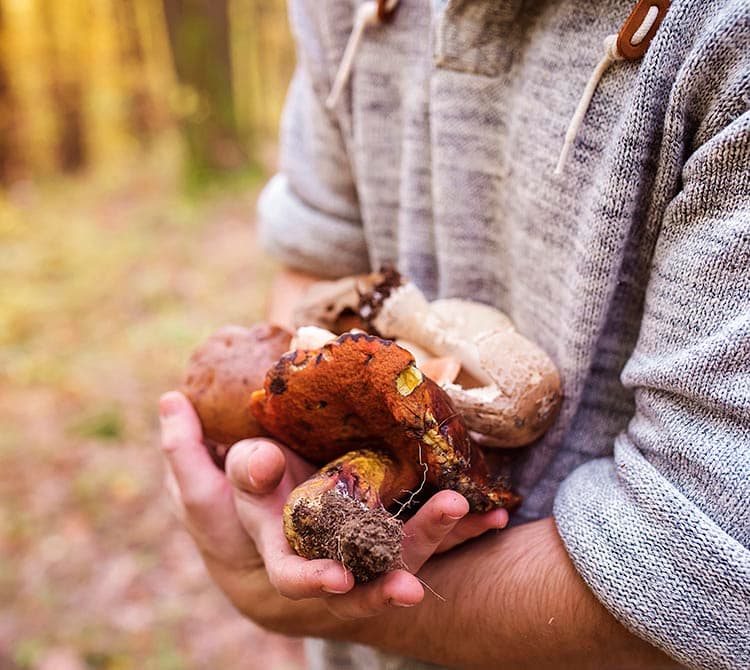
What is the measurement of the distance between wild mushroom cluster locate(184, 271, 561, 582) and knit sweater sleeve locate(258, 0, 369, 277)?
371mm

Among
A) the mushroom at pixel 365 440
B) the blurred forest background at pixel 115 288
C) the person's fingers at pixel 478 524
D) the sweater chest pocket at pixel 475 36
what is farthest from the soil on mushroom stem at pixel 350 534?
the blurred forest background at pixel 115 288

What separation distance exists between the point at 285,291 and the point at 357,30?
587 mm

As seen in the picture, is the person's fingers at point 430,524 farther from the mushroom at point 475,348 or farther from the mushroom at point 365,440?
the mushroom at point 475,348

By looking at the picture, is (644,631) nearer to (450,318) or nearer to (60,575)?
(450,318)

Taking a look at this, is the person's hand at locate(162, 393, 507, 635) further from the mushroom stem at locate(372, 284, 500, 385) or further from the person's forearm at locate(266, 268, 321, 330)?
the person's forearm at locate(266, 268, 321, 330)

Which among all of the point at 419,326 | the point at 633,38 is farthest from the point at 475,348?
the point at 633,38

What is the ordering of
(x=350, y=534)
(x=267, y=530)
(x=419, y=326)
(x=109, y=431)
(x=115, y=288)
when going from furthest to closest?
(x=115, y=288), (x=109, y=431), (x=419, y=326), (x=267, y=530), (x=350, y=534)

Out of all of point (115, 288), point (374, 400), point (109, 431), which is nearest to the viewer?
point (374, 400)

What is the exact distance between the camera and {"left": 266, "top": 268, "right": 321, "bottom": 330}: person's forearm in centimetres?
153

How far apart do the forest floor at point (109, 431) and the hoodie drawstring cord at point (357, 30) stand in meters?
2.23

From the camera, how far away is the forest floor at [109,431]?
274cm

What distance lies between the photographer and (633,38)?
2.71 feet

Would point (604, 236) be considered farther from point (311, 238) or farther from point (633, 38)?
point (311, 238)

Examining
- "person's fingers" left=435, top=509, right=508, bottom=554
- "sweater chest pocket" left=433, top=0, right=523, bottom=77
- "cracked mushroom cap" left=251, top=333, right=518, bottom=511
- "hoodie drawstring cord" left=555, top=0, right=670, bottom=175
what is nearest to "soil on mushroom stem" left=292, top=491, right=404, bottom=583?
"cracked mushroom cap" left=251, top=333, right=518, bottom=511
